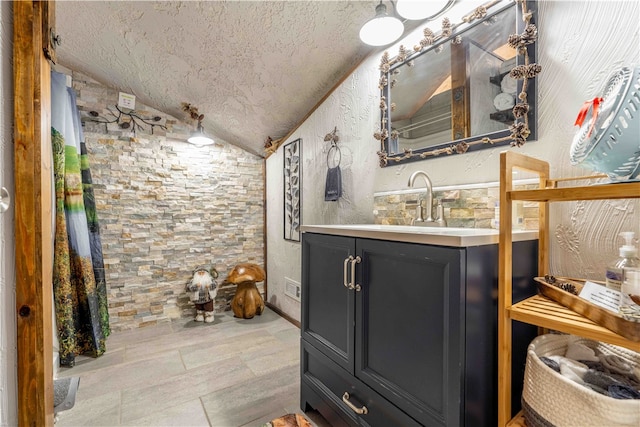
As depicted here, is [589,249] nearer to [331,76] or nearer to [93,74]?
[331,76]

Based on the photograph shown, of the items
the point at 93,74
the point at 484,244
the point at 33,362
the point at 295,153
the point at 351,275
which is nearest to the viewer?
the point at 33,362

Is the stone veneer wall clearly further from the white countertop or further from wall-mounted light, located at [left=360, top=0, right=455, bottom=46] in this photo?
the white countertop

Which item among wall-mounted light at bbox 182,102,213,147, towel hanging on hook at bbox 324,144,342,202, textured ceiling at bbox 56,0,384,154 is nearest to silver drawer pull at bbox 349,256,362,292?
towel hanging on hook at bbox 324,144,342,202

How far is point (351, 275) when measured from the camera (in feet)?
4.13

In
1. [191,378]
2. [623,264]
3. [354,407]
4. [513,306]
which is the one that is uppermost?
[623,264]

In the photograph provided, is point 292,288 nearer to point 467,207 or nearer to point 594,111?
point 467,207

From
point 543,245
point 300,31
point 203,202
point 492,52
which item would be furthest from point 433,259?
point 203,202

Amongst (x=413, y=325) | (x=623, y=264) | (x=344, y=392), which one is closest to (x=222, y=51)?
(x=413, y=325)

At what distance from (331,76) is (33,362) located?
2.19 meters

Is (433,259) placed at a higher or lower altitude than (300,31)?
lower

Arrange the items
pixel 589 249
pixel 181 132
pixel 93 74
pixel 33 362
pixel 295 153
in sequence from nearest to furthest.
Answer: pixel 33 362 → pixel 589 249 → pixel 93 74 → pixel 295 153 → pixel 181 132

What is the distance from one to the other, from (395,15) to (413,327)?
1658 mm

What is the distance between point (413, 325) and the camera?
40.3 inches

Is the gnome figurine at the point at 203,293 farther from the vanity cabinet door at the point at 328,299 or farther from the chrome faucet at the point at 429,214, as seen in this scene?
the chrome faucet at the point at 429,214
